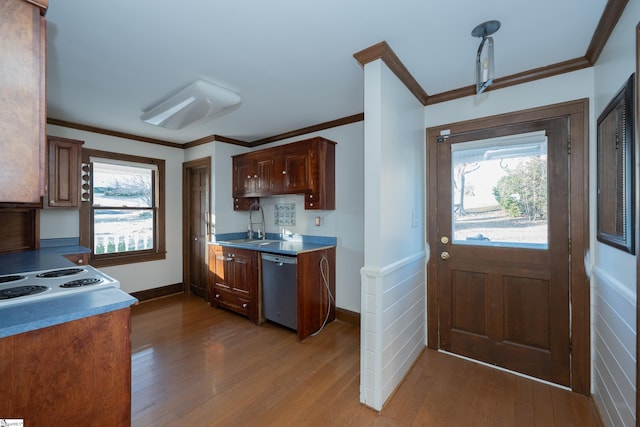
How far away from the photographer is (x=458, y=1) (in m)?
1.40

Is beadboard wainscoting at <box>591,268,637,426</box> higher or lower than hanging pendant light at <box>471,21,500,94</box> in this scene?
lower

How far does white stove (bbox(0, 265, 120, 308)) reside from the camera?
4.19 feet

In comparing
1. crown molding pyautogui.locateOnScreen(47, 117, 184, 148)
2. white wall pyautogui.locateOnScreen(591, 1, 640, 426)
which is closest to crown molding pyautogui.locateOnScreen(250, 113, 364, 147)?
crown molding pyautogui.locateOnScreen(47, 117, 184, 148)

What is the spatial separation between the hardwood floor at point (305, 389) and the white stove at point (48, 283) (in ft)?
3.03

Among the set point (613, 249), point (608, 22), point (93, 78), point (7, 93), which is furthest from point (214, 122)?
point (613, 249)

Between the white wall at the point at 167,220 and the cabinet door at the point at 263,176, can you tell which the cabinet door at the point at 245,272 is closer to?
the cabinet door at the point at 263,176

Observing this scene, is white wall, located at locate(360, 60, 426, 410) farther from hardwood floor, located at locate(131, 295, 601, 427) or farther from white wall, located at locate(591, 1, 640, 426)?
white wall, located at locate(591, 1, 640, 426)

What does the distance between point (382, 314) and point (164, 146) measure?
13.2ft

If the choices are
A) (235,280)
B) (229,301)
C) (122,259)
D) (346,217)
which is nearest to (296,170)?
(346,217)

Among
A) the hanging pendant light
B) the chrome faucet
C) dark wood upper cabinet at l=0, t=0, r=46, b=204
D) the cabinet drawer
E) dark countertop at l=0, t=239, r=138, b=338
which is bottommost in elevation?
the cabinet drawer

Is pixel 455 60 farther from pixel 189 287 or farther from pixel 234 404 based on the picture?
pixel 189 287

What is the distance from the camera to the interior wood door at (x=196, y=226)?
13.4 ft

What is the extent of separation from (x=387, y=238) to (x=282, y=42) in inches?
57.5

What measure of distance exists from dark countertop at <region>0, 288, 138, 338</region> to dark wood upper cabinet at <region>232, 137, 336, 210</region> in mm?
2101
